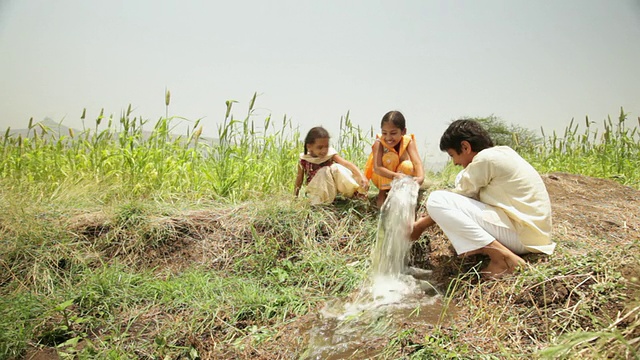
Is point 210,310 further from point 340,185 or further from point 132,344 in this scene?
point 340,185

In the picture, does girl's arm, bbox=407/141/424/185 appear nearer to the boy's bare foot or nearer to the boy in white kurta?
the boy in white kurta

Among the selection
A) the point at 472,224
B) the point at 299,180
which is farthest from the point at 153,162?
the point at 472,224

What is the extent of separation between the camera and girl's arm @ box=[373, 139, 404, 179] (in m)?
3.09

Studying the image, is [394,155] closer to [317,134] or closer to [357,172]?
[357,172]

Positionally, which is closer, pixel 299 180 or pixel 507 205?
pixel 507 205

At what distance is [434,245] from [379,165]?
689 mm

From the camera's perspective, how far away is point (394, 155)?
3178 millimetres

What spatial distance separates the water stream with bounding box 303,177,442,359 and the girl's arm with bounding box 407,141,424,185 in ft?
0.39

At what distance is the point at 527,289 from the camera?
82.4 inches

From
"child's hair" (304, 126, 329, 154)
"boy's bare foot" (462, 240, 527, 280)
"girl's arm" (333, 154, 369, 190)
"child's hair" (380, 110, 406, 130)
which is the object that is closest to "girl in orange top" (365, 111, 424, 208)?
"child's hair" (380, 110, 406, 130)

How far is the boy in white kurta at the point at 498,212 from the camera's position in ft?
7.61

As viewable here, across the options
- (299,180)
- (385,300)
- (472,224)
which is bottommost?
(385,300)

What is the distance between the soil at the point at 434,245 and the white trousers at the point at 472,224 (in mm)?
166

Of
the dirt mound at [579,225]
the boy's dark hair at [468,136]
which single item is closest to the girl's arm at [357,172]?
the dirt mound at [579,225]
